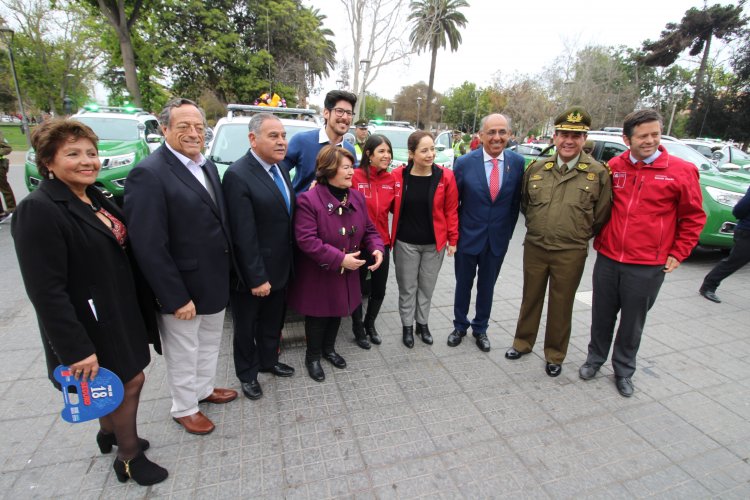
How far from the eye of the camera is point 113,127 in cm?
873

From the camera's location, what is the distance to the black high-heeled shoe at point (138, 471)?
214cm

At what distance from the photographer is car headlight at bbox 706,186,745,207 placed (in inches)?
250

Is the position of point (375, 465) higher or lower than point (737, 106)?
lower

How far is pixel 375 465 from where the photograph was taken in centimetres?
235

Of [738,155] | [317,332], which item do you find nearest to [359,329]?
[317,332]

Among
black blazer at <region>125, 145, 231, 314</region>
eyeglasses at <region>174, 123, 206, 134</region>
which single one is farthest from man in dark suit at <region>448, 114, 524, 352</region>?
eyeglasses at <region>174, 123, 206, 134</region>

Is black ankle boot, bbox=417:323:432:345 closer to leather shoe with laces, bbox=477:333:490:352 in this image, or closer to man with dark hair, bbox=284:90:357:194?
leather shoe with laces, bbox=477:333:490:352

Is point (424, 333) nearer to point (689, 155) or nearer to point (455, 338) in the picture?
point (455, 338)

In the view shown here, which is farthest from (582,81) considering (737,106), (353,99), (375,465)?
(375,465)

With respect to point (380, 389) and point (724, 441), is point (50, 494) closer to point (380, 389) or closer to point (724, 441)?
point (380, 389)

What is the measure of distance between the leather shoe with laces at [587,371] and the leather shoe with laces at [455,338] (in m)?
1.05

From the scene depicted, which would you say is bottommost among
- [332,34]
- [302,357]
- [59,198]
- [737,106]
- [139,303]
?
[302,357]

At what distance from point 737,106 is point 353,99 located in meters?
34.7

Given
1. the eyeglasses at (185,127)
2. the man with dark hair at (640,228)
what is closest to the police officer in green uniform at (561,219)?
the man with dark hair at (640,228)
